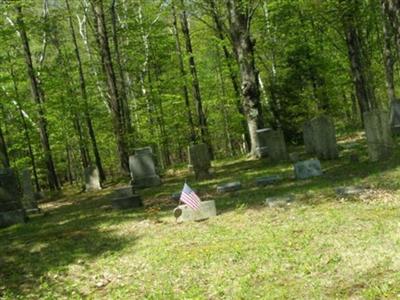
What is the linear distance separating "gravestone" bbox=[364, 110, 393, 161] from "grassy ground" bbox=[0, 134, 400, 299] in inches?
32.5

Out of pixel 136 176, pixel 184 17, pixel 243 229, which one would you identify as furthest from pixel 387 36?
pixel 243 229

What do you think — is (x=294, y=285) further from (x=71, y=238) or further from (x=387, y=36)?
(x=387, y=36)

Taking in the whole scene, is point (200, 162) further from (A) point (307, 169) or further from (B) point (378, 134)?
(B) point (378, 134)

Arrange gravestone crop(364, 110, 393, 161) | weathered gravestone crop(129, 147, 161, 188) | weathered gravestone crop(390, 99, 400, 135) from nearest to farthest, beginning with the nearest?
gravestone crop(364, 110, 393, 161)
weathered gravestone crop(129, 147, 161, 188)
weathered gravestone crop(390, 99, 400, 135)

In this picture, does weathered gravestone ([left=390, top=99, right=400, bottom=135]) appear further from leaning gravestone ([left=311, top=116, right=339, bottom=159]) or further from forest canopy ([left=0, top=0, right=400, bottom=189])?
forest canopy ([left=0, top=0, right=400, bottom=189])

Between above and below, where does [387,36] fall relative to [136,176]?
above

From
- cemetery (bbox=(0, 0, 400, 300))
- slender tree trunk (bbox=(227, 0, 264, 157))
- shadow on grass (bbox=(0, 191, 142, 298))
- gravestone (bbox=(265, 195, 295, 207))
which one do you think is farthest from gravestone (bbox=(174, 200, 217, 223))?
slender tree trunk (bbox=(227, 0, 264, 157))

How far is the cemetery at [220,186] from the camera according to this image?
255 inches

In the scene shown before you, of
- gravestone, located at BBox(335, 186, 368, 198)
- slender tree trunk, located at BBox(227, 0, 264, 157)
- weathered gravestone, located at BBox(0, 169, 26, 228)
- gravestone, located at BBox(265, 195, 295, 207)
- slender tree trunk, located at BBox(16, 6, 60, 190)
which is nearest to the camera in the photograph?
gravestone, located at BBox(335, 186, 368, 198)

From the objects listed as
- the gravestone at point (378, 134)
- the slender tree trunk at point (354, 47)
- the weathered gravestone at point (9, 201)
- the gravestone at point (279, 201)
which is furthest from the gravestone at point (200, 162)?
the slender tree trunk at point (354, 47)

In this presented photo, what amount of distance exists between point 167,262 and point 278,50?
20.4m

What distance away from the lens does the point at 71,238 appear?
31.6 feet

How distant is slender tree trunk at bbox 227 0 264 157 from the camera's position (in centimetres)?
1802

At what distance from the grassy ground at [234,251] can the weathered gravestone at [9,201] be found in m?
1.07
